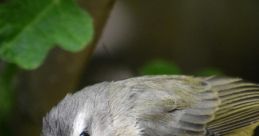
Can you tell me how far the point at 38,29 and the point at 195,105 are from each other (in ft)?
3.72

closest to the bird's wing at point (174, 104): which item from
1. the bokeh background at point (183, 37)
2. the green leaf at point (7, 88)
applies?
the green leaf at point (7, 88)

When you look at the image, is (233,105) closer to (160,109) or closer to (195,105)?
(195,105)

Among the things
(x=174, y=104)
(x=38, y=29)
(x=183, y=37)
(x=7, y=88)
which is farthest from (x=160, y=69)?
(x=183, y=37)

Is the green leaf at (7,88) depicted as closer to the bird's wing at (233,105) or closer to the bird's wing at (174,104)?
the bird's wing at (174,104)

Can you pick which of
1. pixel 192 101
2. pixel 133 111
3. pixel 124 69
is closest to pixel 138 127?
pixel 133 111

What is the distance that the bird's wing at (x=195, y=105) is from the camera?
5016 mm

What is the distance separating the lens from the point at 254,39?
764 centimetres

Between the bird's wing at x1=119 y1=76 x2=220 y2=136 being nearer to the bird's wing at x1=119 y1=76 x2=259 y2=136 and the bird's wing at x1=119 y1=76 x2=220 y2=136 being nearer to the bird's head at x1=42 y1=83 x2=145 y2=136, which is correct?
the bird's wing at x1=119 y1=76 x2=259 y2=136

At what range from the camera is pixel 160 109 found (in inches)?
198

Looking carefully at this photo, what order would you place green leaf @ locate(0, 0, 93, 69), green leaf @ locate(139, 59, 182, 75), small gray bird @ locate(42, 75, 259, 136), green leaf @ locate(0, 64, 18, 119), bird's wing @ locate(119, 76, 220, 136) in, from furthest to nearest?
green leaf @ locate(139, 59, 182, 75) < green leaf @ locate(0, 64, 18, 119) < bird's wing @ locate(119, 76, 220, 136) < green leaf @ locate(0, 0, 93, 69) < small gray bird @ locate(42, 75, 259, 136)

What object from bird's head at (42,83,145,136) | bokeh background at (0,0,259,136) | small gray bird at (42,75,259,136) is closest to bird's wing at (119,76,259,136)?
small gray bird at (42,75,259,136)

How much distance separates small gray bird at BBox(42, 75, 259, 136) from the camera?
4.58m

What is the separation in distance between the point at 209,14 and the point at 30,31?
10.4 ft

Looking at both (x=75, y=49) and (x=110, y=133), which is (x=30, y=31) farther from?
(x=110, y=133)
